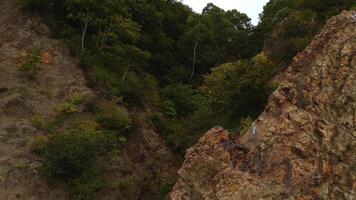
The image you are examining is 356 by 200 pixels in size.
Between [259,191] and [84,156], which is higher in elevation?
[259,191]

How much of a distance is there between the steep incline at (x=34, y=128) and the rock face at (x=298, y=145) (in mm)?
6261

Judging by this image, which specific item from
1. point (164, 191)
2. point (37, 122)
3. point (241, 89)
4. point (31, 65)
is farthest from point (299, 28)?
point (37, 122)

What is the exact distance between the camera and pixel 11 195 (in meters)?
20.2

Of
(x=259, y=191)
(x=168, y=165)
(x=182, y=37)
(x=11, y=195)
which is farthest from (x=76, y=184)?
(x=182, y=37)

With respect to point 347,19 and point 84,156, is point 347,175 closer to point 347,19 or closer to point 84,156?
point 347,19

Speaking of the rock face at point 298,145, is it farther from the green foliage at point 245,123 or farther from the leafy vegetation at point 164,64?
the leafy vegetation at point 164,64

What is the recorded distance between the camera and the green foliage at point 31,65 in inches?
1033

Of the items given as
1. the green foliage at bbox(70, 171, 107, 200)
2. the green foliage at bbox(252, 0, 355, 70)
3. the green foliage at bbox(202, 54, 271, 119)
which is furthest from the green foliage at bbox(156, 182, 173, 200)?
the green foliage at bbox(252, 0, 355, 70)

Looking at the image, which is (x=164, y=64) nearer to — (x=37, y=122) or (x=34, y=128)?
(x=37, y=122)

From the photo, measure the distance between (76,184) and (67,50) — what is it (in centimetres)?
1039

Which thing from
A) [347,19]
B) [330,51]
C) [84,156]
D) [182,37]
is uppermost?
[347,19]

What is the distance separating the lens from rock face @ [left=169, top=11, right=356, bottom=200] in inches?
622

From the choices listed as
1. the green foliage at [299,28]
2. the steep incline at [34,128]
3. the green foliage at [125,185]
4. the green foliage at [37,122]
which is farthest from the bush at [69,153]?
the green foliage at [299,28]

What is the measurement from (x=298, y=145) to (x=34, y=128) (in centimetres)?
1220
